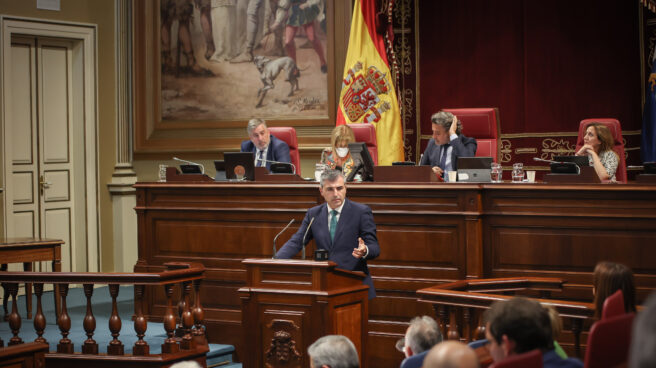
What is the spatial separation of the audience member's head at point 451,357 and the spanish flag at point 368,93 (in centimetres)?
577

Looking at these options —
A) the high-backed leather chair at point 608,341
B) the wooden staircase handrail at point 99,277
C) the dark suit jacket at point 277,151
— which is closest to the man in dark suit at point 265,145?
the dark suit jacket at point 277,151

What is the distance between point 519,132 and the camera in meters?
8.07

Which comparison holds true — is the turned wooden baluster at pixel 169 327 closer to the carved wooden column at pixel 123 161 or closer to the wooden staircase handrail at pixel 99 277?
the wooden staircase handrail at pixel 99 277

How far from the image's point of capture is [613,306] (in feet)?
9.70

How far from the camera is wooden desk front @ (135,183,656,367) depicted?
500cm

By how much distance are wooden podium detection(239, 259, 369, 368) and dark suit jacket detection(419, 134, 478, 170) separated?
83.5 inches

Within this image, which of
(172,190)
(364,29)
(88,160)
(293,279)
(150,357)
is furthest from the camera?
(88,160)

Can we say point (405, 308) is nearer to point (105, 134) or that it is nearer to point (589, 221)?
point (589, 221)

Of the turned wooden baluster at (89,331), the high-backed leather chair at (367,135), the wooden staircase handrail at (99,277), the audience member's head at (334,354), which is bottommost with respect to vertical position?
the turned wooden baluster at (89,331)

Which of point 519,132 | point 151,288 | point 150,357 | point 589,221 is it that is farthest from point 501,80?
point 150,357

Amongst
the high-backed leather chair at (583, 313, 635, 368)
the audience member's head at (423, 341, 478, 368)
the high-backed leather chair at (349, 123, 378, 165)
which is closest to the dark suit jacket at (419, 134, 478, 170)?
the high-backed leather chair at (349, 123, 378, 165)

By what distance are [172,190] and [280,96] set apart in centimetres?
238

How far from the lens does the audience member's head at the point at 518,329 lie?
236 centimetres

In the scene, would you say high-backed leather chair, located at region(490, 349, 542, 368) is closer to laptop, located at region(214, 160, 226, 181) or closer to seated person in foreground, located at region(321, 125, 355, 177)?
seated person in foreground, located at region(321, 125, 355, 177)
